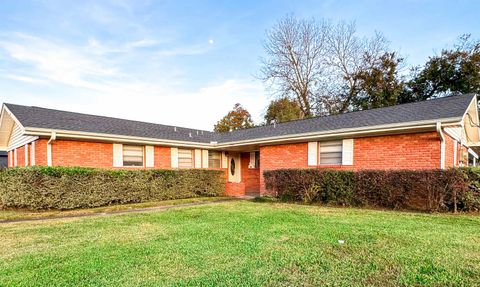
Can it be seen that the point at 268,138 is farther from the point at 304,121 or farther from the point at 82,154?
the point at 82,154

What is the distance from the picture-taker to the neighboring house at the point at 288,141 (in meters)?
8.91

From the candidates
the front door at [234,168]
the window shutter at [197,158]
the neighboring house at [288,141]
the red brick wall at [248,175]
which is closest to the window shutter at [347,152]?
the neighboring house at [288,141]

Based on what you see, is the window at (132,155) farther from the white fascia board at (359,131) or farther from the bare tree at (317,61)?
the bare tree at (317,61)

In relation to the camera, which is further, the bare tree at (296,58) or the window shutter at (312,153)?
the bare tree at (296,58)

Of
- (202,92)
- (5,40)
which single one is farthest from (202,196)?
(5,40)

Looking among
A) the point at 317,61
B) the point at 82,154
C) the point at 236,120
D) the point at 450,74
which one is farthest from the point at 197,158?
the point at 236,120

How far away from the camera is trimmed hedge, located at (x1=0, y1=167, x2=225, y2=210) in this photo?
8516mm

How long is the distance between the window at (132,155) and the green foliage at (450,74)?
21.9m

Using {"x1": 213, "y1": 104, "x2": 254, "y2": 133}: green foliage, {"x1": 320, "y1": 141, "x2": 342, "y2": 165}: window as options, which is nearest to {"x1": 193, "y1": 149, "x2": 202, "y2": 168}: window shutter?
{"x1": 320, "y1": 141, "x2": 342, "y2": 165}: window

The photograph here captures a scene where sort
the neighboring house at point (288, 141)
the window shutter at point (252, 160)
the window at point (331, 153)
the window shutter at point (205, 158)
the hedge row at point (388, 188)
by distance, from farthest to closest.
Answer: the window shutter at point (252, 160), the window shutter at point (205, 158), the window at point (331, 153), the neighboring house at point (288, 141), the hedge row at point (388, 188)

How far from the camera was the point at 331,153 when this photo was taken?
11.2 meters

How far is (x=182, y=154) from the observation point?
14.3 m

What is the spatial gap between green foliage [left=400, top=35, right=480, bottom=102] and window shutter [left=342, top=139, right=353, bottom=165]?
53.9ft

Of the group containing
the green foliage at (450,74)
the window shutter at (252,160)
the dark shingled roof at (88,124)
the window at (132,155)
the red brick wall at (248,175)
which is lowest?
the red brick wall at (248,175)
